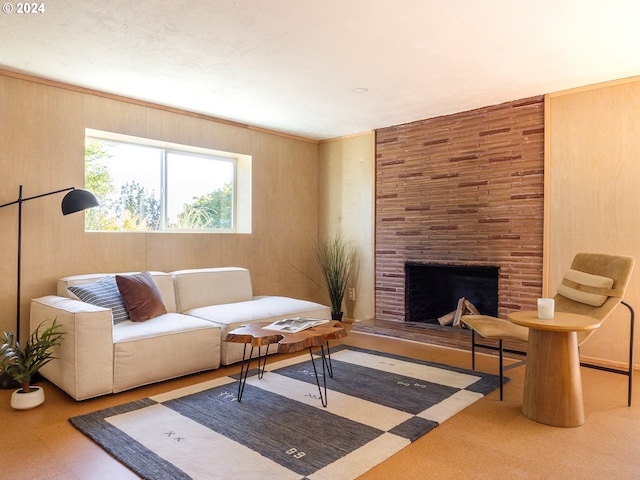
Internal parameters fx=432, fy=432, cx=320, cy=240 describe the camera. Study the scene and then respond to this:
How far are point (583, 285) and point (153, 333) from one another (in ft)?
10.0

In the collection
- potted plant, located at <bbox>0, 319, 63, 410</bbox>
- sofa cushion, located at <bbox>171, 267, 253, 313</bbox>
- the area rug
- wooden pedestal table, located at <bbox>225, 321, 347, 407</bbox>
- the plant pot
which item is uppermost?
sofa cushion, located at <bbox>171, 267, 253, 313</bbox>

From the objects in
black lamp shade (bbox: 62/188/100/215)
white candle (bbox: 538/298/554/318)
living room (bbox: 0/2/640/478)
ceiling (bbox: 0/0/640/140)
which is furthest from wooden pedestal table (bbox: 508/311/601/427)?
black lamp shade (bbox: 62/188/100/215)

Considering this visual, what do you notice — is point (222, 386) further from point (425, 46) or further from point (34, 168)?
point (425, 46)

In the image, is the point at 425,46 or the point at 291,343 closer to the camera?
the point at 291,343

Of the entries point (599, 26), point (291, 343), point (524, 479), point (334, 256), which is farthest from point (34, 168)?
point (599, 26)

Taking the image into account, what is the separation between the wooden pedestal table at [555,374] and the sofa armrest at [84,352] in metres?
2.60

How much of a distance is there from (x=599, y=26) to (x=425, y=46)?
1.02m

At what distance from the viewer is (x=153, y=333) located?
3074 millimetres

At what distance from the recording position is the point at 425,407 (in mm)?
2666

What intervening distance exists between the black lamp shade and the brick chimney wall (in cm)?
313

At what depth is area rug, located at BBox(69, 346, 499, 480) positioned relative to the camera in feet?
6.56

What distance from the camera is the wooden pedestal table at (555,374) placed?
2439 mm

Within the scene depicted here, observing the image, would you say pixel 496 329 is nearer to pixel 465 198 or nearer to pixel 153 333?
pixel 465 198

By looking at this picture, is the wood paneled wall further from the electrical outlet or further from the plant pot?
the plant pot
